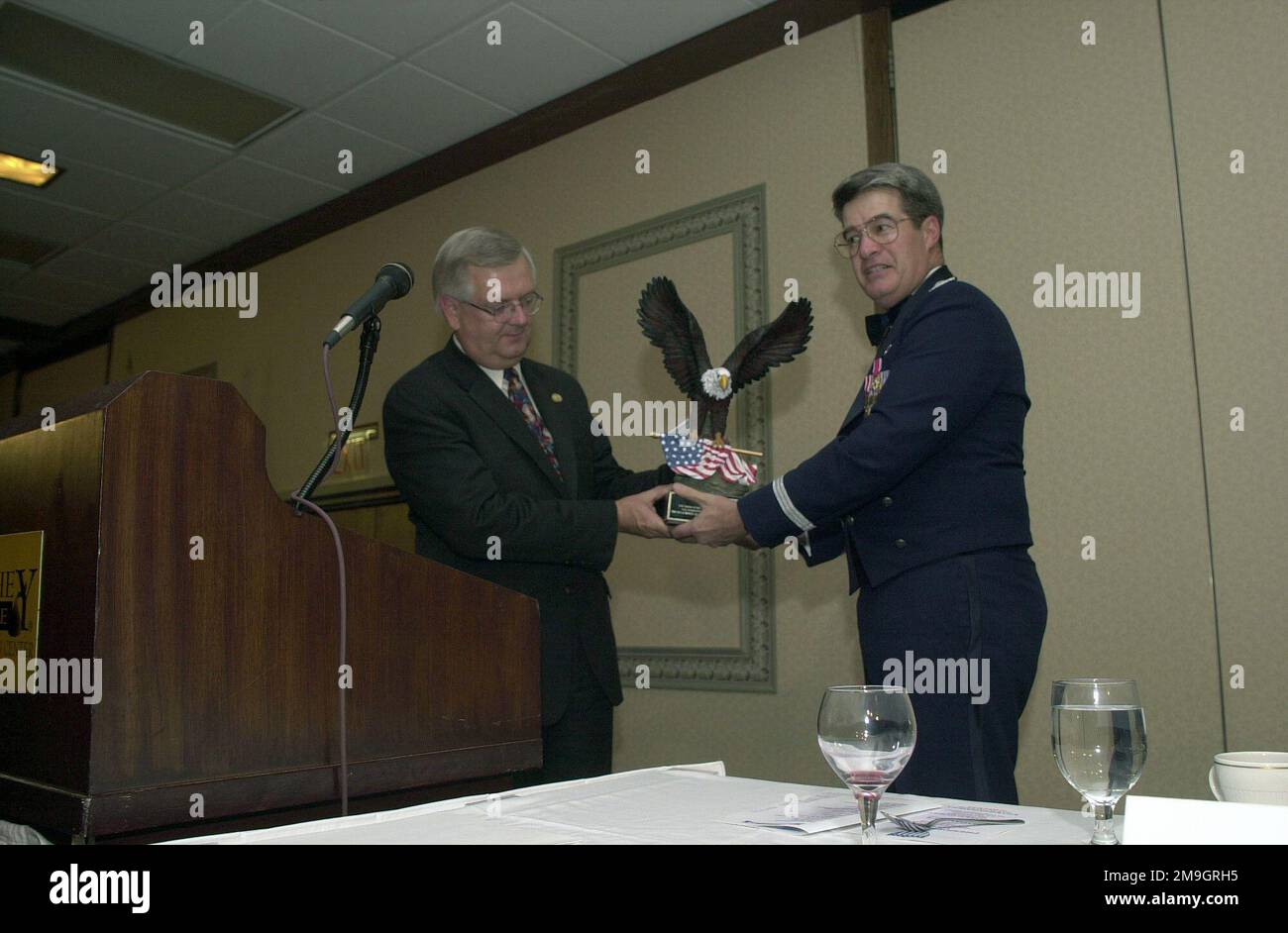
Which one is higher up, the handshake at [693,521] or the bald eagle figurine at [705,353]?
the bald eagle figurine at [705,353]

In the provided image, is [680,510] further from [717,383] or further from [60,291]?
[60,291]

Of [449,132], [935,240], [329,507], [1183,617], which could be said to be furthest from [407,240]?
[1183,617]

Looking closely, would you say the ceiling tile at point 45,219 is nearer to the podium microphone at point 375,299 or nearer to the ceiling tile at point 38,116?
the ceiling tile at point 38,116

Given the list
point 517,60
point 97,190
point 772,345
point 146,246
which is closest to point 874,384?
point 772,345

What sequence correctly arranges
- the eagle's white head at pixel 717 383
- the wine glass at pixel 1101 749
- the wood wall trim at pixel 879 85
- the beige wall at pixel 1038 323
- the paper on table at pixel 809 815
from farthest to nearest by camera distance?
the wood wall trim at pixel 879 85
the beige wall at pixel 1038 323
the eagle's white head at pixel 717 383
the paper on table at pixel 809 815
the wine glass at pixel 1101 749

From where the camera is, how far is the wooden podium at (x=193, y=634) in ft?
3.15

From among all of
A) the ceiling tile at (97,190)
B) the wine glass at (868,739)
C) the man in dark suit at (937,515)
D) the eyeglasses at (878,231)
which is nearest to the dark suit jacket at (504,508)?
the man in dark suit at (937,515)

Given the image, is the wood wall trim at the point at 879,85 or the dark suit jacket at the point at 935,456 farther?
the wood wall trim at the point at 879,85

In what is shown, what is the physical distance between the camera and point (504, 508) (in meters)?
1.80

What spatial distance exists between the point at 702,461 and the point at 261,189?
11.0 ft

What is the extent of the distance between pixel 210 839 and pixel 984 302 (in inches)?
55.7

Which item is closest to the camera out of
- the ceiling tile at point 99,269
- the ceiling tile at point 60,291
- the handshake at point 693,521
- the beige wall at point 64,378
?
the handshake at point 693,521
